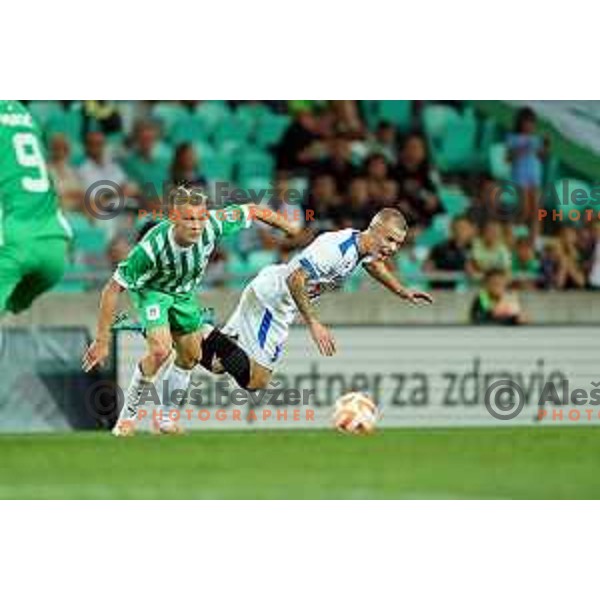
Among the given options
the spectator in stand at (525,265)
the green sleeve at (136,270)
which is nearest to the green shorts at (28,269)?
the green sleeve at (136,270)

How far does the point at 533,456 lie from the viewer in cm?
1488

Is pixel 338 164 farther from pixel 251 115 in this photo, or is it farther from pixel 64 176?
pixel 64 176

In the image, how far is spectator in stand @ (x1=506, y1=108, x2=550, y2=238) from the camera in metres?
18.3

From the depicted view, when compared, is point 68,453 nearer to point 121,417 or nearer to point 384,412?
point 121,417

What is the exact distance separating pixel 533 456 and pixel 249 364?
2.12 m

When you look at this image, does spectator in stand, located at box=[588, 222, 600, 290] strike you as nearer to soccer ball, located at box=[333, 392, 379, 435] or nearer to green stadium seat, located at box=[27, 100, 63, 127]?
soccer ball, located at box=[333, 392, 379, 435]

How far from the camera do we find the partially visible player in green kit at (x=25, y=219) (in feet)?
51.4

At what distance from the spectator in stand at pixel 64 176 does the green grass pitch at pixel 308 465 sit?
1949 millimetres

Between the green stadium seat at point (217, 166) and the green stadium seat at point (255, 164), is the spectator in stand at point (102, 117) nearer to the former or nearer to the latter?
the green stadium seat at point (217, 166)

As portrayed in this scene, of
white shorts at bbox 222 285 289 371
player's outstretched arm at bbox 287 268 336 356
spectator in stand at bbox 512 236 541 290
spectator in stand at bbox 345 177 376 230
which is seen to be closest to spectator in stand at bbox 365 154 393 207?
spectator in stand at bbox 345 177 376 230

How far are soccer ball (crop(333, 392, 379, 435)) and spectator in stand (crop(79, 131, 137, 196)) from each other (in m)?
2.81

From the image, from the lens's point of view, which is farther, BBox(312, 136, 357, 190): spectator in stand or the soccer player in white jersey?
BBox(312, 136, 357, 190): spectator in stand

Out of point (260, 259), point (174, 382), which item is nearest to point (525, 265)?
point (260, 259)
